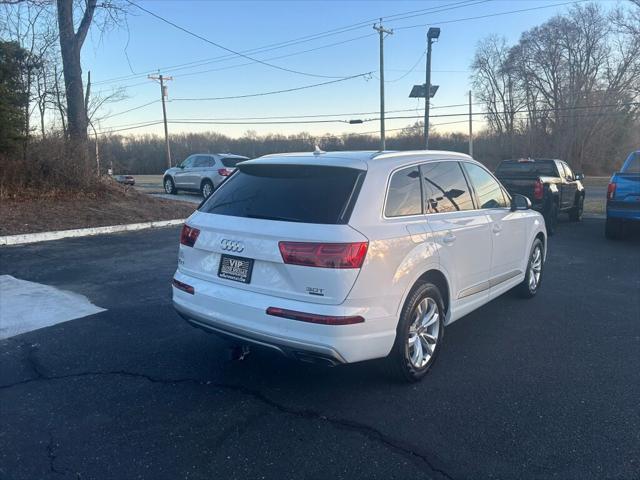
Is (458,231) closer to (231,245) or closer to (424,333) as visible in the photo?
(424,333)

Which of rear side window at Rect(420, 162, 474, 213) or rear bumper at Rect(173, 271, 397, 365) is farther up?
rear side window at Rect(420, 162, 474, 213)

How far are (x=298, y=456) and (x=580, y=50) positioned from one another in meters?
55.3

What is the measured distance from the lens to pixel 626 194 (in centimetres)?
986

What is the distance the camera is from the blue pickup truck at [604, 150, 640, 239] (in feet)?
31.9

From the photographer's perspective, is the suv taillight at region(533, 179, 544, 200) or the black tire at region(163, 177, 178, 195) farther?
the black tire at region(163, 177, 178, 195)

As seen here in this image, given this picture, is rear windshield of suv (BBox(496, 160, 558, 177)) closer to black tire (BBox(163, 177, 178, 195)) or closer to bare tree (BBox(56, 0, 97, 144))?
bare tree (BBox(56, 0, 97, 144))

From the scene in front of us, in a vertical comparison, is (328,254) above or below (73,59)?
below

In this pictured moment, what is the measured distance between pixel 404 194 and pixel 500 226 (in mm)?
1699

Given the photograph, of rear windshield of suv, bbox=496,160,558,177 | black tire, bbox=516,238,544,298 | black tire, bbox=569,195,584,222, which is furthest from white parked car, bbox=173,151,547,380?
black tire, bbox=569,195,584,222

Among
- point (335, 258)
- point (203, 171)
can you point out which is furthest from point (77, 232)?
point (203, 171)

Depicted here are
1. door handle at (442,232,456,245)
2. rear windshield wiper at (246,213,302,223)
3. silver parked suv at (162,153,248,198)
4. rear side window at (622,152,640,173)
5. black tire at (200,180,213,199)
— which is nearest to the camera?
rear windshield wiper at (246,213,302,223)

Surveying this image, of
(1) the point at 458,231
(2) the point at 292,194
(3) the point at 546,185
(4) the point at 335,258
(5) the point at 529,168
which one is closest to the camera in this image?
(4) the point at 335,258

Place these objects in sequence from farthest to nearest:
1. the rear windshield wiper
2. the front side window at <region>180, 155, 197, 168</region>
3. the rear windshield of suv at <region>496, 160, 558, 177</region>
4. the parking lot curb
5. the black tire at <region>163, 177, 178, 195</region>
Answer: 1. the black tire at <region>163, 177, 178, 195</region>
2. the front side window at <region>180, 155, 197, 168</region>
3. the rear windshield of suv at <region>496, 160, 558, 177</region>
4. the parking lot curb
5. the rear windshield wiper

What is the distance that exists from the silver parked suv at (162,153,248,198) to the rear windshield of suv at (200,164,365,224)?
1415cm
